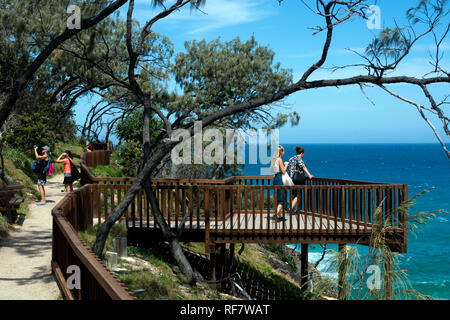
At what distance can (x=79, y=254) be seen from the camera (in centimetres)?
539

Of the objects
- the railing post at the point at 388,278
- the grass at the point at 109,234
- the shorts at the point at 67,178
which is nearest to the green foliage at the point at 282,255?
the shorts at the point at 67,178

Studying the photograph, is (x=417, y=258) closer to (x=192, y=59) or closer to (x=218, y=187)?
(x=192, y=59)

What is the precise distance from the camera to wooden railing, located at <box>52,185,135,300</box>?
4293 mm

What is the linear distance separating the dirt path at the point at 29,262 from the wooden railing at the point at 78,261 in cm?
29

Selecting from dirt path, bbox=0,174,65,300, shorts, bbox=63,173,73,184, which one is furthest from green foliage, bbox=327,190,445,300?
shorts, bbox=63,173,73,184

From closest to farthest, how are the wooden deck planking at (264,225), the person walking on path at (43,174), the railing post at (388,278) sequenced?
the railing post at (388,278)
the wooden deck planking at (264,225)
the person walking on path at (43,174)

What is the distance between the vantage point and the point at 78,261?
5.79 meters

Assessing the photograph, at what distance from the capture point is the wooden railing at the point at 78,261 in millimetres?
4293

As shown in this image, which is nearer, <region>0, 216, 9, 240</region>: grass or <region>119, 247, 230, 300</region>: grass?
<region>119, 247, 230, 300</region>: grass

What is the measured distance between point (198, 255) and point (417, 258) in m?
32.4

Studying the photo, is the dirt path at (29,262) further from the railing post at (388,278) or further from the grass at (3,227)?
the railing post at (388,278)

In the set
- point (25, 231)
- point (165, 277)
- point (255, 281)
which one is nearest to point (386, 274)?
point (165, 277)

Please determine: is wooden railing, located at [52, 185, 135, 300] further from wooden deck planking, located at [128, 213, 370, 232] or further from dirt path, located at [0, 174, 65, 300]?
wooden deck planking, located at [128, 213, 370, 232]

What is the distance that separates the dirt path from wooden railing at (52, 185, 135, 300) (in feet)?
0.94
